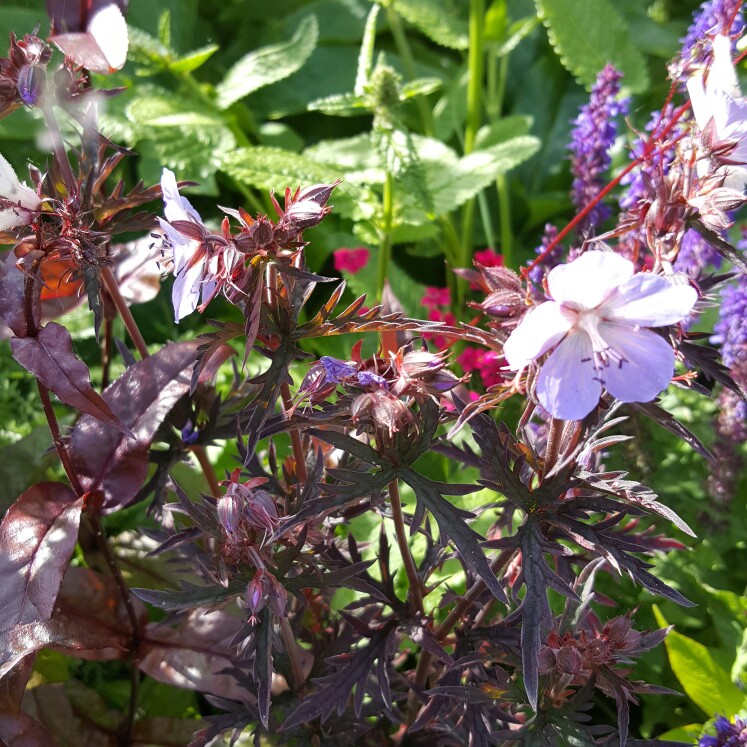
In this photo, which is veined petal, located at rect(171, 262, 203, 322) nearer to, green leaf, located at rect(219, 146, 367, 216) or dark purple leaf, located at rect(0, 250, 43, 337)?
dark purple leaf, located at rect(0, 250, 43, 337)

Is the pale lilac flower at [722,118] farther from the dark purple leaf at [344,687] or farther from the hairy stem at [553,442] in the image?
the dark purple leaf at [344,687]

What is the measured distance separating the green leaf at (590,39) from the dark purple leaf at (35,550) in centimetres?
133

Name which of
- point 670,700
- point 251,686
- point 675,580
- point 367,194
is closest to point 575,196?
point 367,194

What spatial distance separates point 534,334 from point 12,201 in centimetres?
46

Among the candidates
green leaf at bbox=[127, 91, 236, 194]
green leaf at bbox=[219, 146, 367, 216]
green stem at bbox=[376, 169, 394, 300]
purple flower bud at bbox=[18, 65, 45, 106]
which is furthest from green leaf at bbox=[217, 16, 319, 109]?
purple flower bud at bbox=[18, 65, 45, 106]

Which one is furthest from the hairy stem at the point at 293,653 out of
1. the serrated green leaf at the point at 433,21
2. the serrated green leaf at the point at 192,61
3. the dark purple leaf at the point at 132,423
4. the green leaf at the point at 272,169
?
the serrated green leaf at the point at 433,21

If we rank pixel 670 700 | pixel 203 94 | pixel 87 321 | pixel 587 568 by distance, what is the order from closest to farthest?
pixel 587 568 < pixel 670 700 < pixel 87 321 < pixel 203 94

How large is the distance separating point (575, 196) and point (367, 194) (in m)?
0.35

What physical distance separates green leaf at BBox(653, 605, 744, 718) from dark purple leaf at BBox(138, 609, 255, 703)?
52 cm

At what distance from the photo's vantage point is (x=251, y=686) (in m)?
0.85

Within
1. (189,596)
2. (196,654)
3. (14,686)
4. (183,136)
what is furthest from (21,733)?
(183,136)

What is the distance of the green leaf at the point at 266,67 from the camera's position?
1645 millimetres

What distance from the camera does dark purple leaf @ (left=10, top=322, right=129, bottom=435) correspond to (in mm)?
725

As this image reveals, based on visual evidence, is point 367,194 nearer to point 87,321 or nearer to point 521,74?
point 87,321
